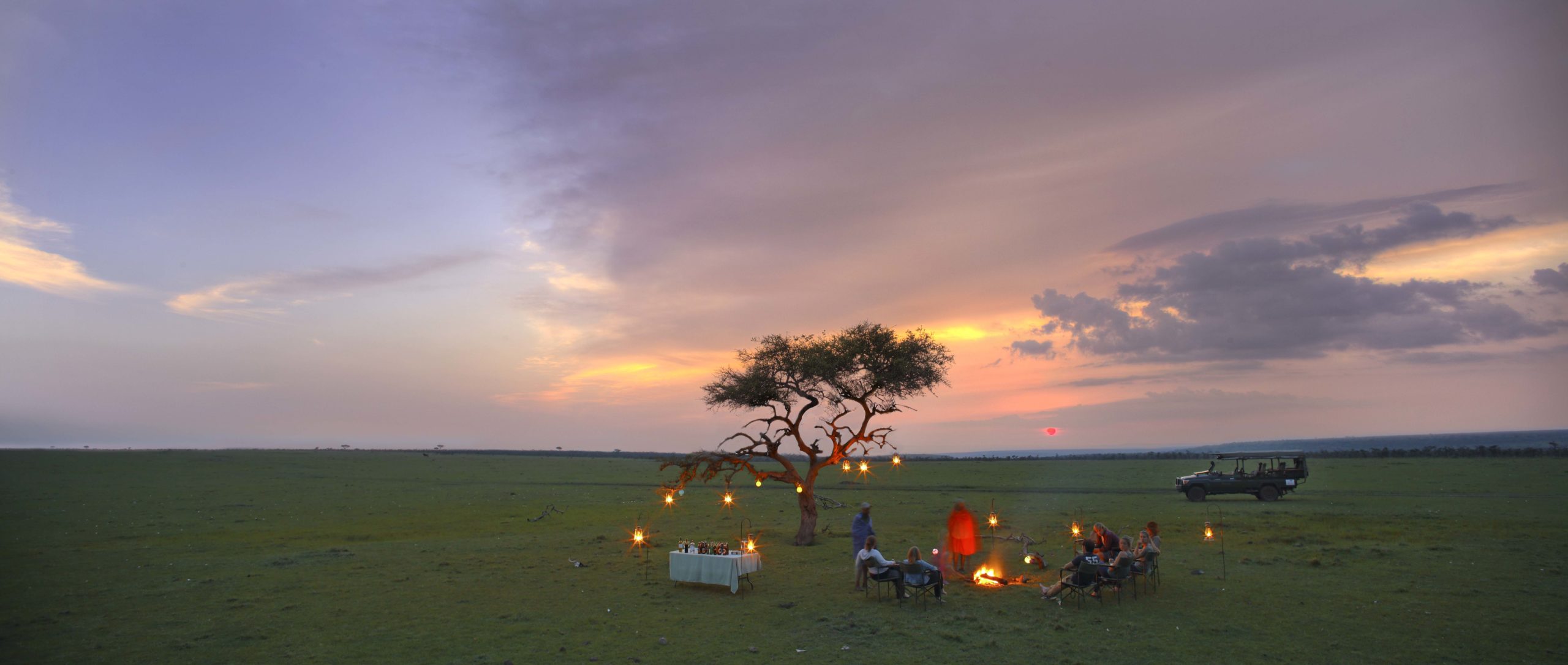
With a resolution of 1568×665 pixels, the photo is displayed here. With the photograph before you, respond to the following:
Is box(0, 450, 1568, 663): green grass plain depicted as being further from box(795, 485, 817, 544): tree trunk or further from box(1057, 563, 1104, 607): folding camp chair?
box(795, 485, 817, 544): tree trunk

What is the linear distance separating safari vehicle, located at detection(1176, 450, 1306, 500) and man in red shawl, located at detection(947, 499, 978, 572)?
25.1 meters

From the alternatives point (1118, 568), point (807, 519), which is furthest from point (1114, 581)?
point (807, 519)

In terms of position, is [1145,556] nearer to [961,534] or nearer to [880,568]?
[961,534]

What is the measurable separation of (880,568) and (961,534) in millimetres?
3358

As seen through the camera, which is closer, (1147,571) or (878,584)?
(1147,571)

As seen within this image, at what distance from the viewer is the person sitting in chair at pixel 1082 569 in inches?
595

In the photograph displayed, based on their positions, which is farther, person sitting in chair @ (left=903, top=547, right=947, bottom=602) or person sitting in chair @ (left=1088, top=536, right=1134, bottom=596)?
person sitting in chair @ (left=903, top=547, right=947, bottom=602)

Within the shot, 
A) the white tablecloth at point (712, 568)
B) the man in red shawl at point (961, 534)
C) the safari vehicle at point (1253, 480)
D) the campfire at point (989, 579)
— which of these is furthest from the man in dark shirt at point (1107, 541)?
the safari vehicle at point (1253, 480)

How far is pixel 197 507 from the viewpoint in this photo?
3959cm

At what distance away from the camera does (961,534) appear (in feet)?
61.5

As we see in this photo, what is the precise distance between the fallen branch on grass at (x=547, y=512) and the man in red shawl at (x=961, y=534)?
2326 cm

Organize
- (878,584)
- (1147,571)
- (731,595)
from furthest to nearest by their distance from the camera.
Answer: (731,595), (878,584), (1147,571)

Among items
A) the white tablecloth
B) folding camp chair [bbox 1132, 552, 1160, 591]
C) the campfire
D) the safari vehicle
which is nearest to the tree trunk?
the white tablecloth

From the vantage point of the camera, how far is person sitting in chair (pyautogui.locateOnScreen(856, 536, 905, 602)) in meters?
Result: 16.0
